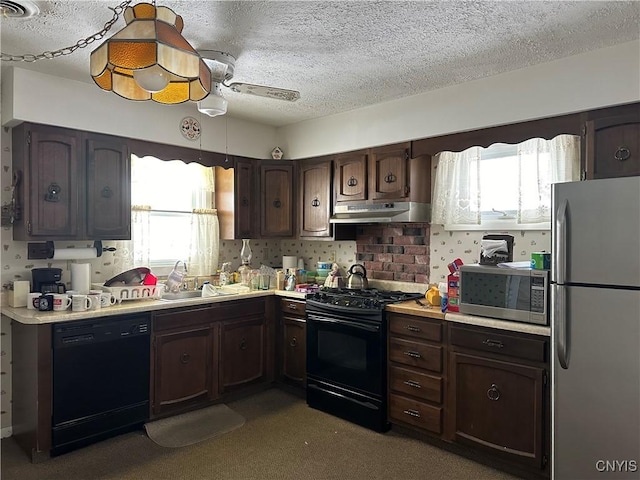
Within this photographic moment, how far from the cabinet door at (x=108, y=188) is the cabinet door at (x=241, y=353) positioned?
113cm

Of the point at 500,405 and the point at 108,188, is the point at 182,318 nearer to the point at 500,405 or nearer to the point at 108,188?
the point at 108,188

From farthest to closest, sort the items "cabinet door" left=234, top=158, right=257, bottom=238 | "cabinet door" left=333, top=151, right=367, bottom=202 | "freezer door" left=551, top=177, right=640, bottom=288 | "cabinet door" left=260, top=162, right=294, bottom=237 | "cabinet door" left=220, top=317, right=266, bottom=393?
1. "cabinet door" left=260, top=162, right=294, bottom=237
2. "cabinet door" left=234, top=158, right=257, bottom=238
3. "cabinet door" left=333, top=151, right=367, bottom=202
4. "cabinet door" left=220, top=317, right=266, bottom=393
5. "freezer door" left=551, top=177, right=640, bottom=288

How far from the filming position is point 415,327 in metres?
3.12

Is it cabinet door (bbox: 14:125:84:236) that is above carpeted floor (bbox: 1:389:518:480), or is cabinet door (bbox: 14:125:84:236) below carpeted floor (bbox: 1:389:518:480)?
above

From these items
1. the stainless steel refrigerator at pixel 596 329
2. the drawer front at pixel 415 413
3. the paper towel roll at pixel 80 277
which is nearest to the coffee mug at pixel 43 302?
the paper towel roll at pixel 80 277

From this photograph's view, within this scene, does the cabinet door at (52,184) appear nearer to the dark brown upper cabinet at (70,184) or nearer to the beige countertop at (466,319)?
Answer: the dark brown upper cabinet at (70,184)

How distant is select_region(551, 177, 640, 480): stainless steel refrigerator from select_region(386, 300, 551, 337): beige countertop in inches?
10.4

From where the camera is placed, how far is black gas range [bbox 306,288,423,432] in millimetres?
3279

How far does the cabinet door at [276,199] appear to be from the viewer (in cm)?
439

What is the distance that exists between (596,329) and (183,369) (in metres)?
2.74

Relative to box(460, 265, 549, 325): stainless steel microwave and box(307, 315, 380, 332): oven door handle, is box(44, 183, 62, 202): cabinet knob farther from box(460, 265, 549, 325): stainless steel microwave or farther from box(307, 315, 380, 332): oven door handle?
box(460, 265, 549, 325): stainless steel microwave

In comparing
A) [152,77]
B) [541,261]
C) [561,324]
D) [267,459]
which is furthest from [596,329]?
[152,77]

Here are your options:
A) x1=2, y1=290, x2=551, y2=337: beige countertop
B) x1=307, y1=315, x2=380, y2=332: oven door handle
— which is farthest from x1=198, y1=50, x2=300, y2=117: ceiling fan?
x1=307, y1=315, x2=380, y2=332: oven door handle

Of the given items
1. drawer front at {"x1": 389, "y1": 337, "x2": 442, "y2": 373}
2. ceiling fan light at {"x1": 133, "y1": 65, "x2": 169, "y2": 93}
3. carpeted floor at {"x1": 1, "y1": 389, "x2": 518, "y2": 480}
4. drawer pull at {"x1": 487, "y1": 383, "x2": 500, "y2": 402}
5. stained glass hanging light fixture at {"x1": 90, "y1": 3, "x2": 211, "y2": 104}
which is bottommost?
carpeted floor at {"x1": 1, "y1": 389, "x2": 518, "y2": 480}
